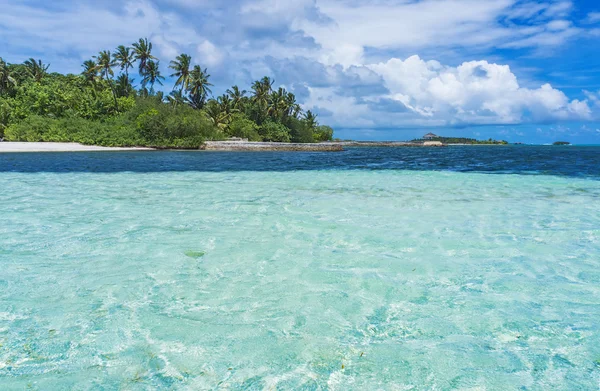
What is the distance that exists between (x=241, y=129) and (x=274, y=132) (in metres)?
9.63

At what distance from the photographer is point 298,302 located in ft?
14.5

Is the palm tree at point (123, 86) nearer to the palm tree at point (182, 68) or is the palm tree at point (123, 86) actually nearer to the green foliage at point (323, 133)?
the palm tree at point (182, 68)

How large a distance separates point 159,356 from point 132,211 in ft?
23.7

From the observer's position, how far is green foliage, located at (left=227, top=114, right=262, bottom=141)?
7619 cm

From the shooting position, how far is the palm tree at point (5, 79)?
65463mm

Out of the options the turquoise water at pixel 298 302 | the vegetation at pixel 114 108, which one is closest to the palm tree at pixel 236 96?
the vegetation at pixel 114 108

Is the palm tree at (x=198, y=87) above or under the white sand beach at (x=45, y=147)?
above

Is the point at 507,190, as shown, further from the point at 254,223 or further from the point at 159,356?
the point at 159,356

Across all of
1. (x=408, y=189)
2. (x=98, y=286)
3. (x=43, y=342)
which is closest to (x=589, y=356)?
(x=43, y=342)

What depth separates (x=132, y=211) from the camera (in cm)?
987

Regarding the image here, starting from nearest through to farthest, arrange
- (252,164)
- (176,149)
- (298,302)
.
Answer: (298,302)
(252,164)
(176,149)

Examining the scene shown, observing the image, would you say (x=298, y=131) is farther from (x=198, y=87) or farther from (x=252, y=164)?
(x=252, y=164)

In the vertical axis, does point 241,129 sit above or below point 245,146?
above

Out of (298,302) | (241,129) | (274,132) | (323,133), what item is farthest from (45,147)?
(323,133)
